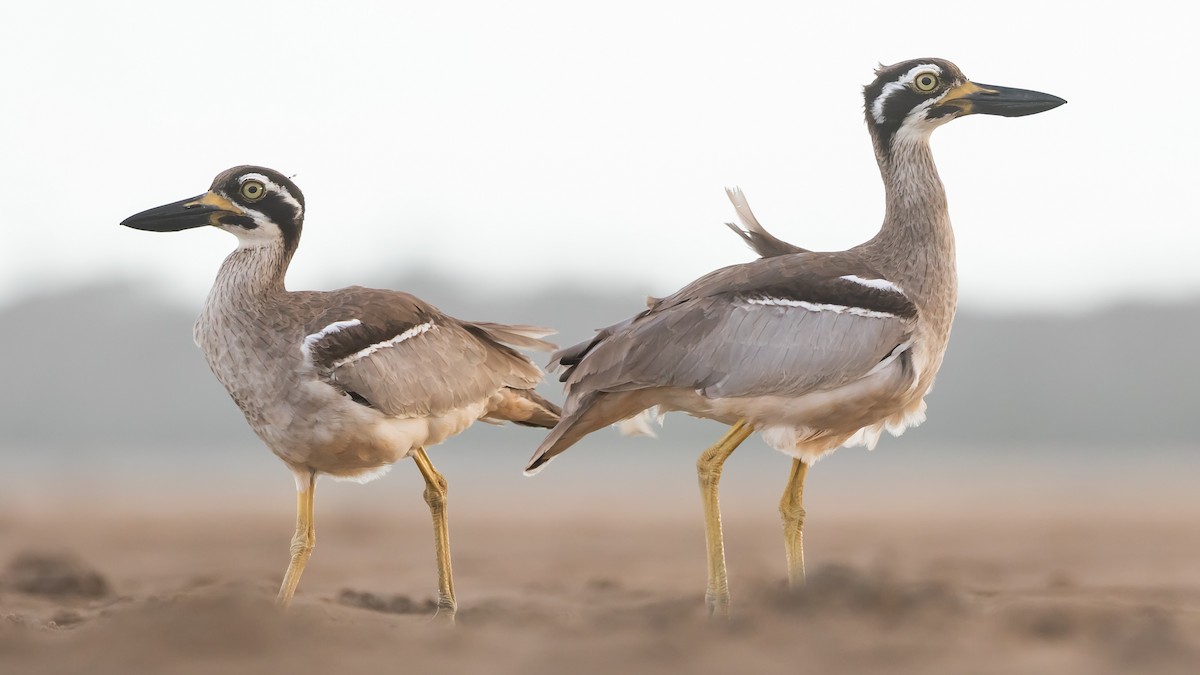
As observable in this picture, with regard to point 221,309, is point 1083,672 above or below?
below

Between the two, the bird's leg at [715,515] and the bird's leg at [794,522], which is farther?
the bird's leg at [794,522]

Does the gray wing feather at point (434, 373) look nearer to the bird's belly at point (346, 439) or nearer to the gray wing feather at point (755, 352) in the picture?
the bird's belly at point (346, 439)

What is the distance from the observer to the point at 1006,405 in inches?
2584

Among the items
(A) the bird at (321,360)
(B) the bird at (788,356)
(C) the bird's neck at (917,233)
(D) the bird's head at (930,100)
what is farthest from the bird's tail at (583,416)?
(D) the bird's head at (930,100)

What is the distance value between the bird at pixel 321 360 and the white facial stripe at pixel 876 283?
7.74 feet

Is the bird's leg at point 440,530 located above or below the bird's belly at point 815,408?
below

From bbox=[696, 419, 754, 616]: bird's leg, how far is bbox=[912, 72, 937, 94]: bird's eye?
2.21 meters

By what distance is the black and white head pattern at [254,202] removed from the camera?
29.2 ft

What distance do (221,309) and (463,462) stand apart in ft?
136

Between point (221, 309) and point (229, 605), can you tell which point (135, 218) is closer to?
point (221, 309)

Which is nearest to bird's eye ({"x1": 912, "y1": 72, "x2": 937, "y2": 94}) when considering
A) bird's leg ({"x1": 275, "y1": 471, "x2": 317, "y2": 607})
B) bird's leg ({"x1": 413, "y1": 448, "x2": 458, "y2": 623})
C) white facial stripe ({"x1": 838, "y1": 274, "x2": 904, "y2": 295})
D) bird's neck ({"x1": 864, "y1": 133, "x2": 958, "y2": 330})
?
bird's neck ({"x1": 864, "y1": 133, "x2": 958, "y2": 330})

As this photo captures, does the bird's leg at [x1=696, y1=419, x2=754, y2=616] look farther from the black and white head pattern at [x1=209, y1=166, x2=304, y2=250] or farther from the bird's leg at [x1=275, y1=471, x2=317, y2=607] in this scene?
the black and white head pattern at [x1=209, y1=166, x2=304, y2=250]

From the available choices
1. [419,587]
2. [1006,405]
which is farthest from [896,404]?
[1006,405]

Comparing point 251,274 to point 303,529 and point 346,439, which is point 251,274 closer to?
point 346,439
